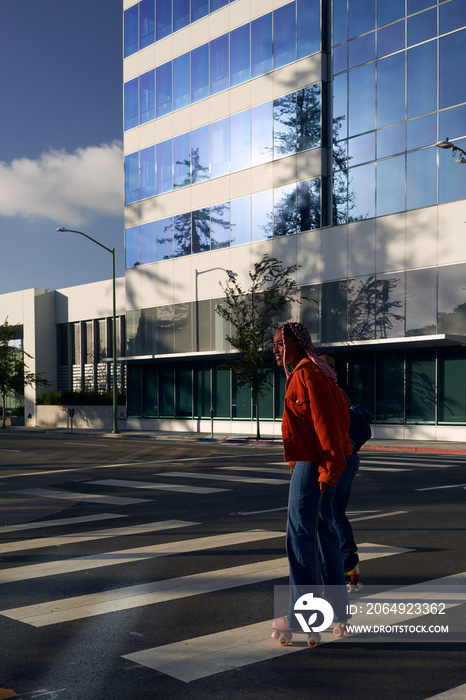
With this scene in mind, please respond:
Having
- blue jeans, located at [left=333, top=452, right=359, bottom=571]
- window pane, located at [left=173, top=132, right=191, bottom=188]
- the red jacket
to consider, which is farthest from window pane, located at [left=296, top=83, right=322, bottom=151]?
the red jacket

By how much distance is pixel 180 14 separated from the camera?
1522 inches

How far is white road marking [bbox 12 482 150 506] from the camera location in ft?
38.6

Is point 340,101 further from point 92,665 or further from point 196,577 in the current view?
point 92,665

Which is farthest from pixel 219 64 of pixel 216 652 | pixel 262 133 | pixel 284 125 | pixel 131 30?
pixel 216 652

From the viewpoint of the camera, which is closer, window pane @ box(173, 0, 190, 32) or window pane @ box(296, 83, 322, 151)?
window pane @ box(296, 83, 322, 151)

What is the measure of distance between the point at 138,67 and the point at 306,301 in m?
18.0

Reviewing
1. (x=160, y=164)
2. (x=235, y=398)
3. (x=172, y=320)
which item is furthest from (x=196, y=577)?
(x=160, y=164)

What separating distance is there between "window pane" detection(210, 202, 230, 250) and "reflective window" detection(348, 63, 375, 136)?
7.47 metres

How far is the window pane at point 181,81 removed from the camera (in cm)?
3809

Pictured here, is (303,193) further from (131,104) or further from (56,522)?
(56,522)

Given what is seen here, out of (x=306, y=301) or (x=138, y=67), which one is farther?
(x=138, y=67)

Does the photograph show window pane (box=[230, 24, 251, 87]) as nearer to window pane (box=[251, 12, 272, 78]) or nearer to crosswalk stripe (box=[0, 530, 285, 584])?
window pane (box=[251, 12, 272, 78])

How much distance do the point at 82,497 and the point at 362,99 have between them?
22.7 m

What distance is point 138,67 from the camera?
4122 centimetres
